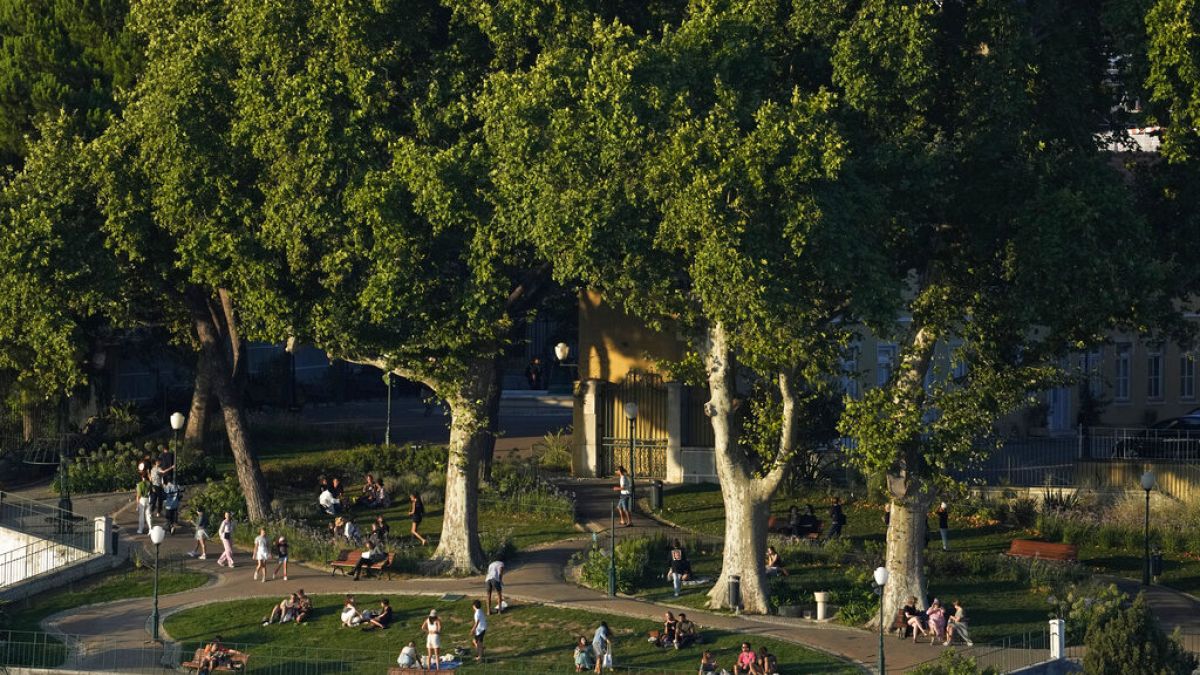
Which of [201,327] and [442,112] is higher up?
[442,112]

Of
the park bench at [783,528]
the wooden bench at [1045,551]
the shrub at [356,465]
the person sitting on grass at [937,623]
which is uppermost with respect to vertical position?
the shrub at [356,465]

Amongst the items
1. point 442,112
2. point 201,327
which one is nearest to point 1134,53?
point 442,112

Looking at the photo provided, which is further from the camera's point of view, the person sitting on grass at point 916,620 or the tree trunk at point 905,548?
the tree trunk at point 905,548

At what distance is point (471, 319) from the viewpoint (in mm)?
39562

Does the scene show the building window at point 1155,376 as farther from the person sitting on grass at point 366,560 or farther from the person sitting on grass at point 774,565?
the person sitting on grass at point 366,560

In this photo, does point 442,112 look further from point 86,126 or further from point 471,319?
point 86,126

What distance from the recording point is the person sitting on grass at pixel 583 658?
118 feet

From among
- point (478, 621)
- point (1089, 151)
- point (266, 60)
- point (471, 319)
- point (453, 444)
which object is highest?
point (266, 60)

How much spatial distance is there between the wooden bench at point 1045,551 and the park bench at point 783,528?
4542 millimetres

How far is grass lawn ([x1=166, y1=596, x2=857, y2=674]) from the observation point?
36500 mm

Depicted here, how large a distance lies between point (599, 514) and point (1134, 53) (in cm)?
1964

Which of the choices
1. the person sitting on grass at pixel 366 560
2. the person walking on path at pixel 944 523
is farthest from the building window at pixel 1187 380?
the person sitting on grass at pixel 366 560

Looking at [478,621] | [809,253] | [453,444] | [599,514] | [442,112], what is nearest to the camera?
[809,253]

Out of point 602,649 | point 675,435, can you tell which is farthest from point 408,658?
point 675,435
